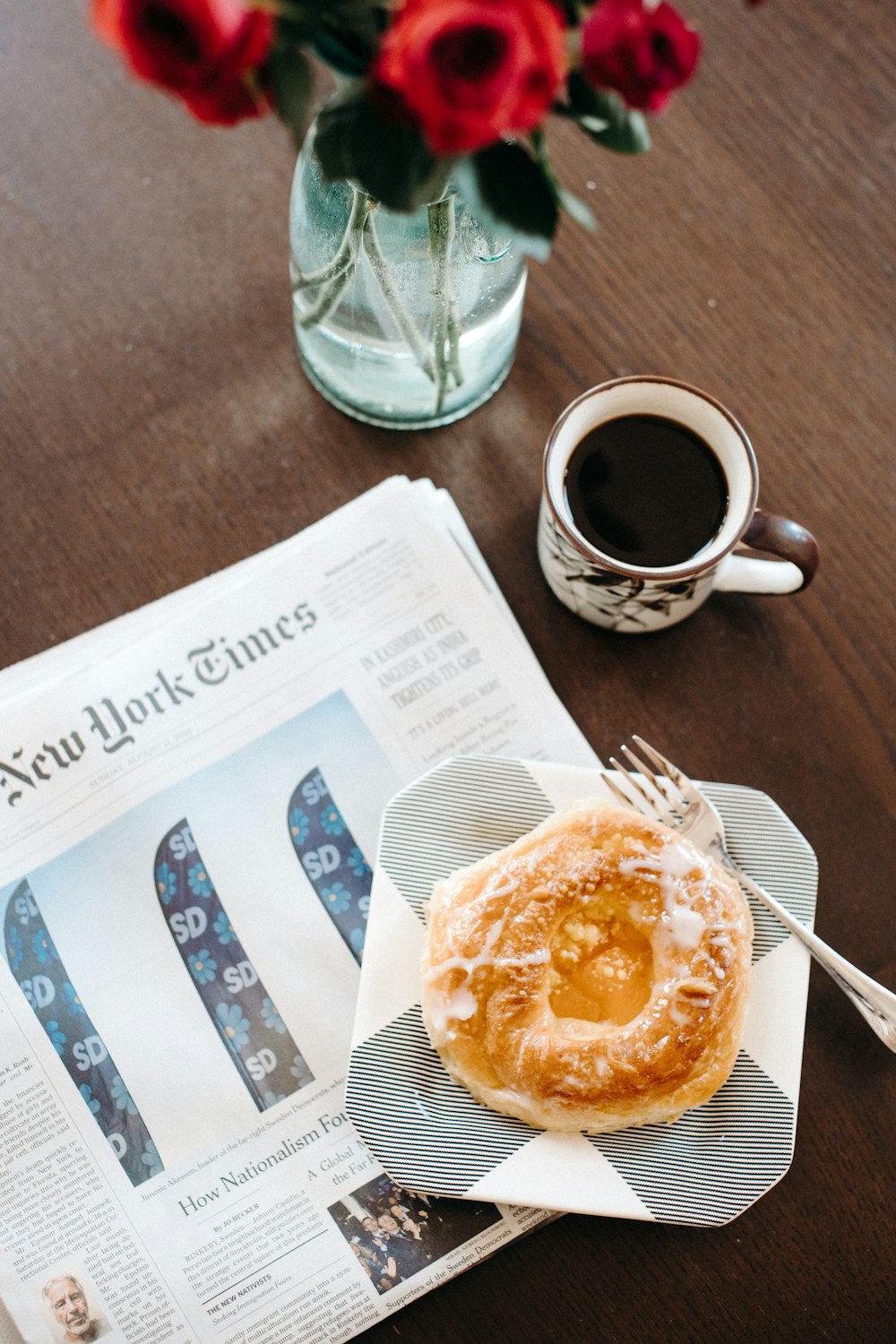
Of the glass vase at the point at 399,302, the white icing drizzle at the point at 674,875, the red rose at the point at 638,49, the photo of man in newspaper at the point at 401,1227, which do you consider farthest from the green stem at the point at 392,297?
the photo of man in newspaper at the point at 401,1227

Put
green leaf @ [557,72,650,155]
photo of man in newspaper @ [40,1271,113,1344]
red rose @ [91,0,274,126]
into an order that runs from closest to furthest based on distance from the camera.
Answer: red rose @ [91,0,274,126] → green leaf @ [557,72,650,155] → photo of man in newspaper @ [40,1271,113,1344]

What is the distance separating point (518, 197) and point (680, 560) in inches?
10.9

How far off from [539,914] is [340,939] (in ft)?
0.47

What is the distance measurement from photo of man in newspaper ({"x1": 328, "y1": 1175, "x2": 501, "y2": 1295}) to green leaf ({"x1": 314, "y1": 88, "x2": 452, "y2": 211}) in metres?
0.55

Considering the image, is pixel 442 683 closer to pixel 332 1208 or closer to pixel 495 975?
pixel 495 975

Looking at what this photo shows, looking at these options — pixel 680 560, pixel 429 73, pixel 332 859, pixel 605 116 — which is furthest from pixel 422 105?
pixel 332 859

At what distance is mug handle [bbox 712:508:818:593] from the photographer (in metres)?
0.60

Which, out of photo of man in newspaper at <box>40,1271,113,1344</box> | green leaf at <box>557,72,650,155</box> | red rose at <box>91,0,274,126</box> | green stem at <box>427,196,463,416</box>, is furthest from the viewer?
photo of man in newspaper at <box>40,1271,113,1344</box>

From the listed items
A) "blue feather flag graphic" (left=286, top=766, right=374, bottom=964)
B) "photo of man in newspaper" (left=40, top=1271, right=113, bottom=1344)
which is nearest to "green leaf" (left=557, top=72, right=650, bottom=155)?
"blue feather flag graphic" (left=286, top=766, right=374, bottom=964)

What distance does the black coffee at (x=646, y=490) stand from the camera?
0.62 m

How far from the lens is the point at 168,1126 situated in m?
0.62

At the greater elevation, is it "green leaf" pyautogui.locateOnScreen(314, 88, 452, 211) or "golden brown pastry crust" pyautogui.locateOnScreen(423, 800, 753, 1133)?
"green leaf" pyautogui.locateOnScreen(314, 88, 452, 211)

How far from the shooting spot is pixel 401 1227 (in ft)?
1.99

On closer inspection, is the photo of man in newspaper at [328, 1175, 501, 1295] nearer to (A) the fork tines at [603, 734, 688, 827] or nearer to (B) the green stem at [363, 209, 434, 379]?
(A) the fork tines at [603, 734, 688, 827]
